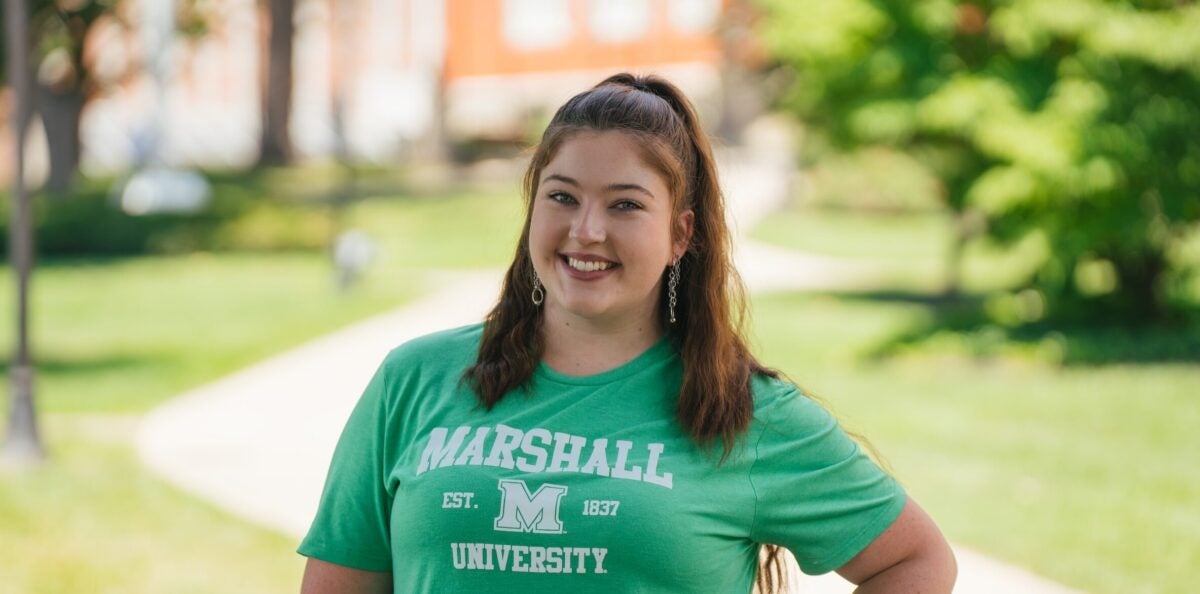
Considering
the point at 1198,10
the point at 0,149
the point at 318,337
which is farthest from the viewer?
the point at 0,149

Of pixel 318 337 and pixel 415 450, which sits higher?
pixel 415 450

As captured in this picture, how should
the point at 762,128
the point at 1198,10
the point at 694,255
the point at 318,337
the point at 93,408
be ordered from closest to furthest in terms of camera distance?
1. the point at 694,255
2. the point at 93,408
3. the point at 1198,10
4. the point at 318,337
5. the point at 762,128

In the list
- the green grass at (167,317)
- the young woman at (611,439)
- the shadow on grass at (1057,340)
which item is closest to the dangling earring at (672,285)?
the young woman at (611,439)

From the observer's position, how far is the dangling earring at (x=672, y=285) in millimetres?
2500

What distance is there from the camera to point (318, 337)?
1460 centimetres

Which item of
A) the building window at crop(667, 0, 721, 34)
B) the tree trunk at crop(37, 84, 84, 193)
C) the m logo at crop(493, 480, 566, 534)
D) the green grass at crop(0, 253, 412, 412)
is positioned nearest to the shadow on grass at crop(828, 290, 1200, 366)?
the green grass at crop(0, 253, 412, 412)

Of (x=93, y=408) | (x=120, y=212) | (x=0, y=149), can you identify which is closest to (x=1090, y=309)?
(x=93, y=408)

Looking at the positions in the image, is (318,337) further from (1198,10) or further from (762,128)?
(762,128)

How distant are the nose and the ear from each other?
0.57 ft

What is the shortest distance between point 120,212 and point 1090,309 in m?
17.0

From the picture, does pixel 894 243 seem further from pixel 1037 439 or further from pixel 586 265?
pixel 586 265

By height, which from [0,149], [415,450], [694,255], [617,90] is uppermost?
[617,90]

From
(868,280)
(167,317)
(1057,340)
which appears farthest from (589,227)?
(868,280)

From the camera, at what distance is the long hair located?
2338mm
